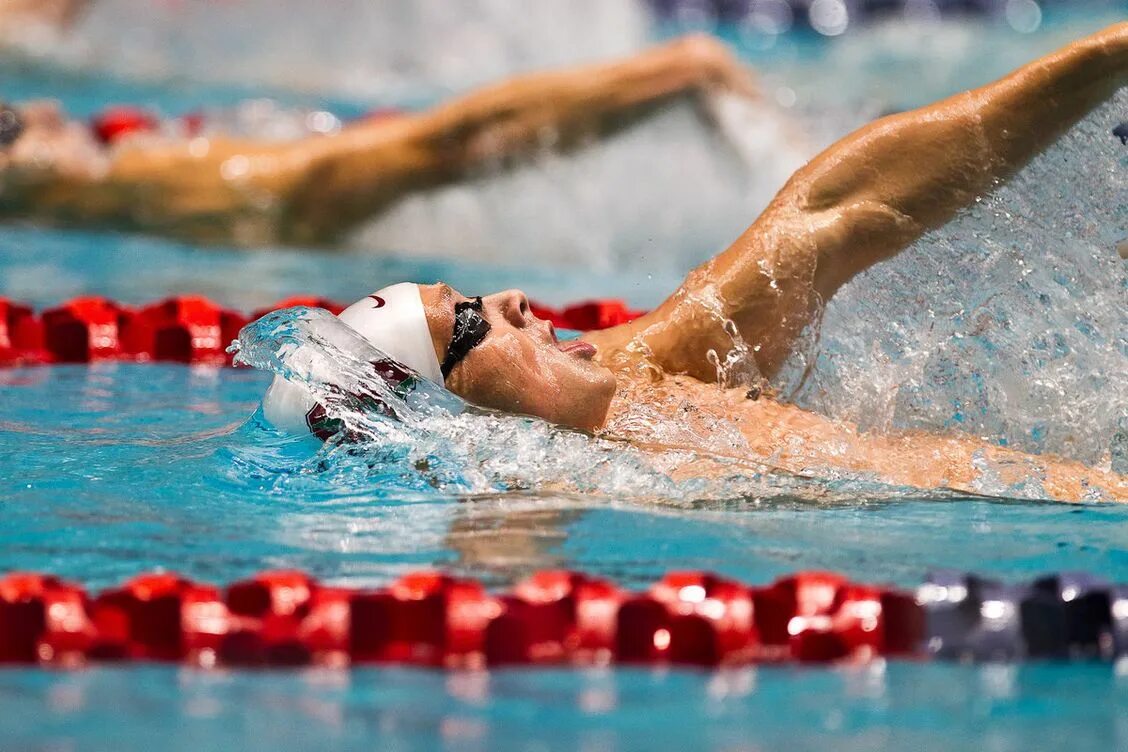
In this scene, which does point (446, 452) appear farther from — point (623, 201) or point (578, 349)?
point (623, 201)

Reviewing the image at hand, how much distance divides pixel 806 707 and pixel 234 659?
2.55 feet

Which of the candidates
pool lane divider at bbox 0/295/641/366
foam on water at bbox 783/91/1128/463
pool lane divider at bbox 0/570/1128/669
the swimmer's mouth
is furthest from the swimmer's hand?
pool lane divider at bbox 0/570/1128/669

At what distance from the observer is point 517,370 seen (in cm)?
263

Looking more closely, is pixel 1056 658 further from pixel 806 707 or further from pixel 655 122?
pixel 655 122

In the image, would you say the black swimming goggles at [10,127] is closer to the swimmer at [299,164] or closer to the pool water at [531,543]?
the swimmer at [299,164]

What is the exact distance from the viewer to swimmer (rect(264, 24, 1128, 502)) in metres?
2.65

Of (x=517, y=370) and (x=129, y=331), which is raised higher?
(x=129, y=331)

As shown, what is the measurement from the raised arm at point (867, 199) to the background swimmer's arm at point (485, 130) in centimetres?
296

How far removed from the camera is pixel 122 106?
8156mm

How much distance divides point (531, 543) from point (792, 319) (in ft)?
2.78

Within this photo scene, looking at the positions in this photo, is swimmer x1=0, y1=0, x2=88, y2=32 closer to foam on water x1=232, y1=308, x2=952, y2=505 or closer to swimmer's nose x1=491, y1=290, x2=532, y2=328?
foam on water x1=232, y1=308, x2=952, y2=505

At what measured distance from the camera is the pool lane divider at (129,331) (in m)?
4.12

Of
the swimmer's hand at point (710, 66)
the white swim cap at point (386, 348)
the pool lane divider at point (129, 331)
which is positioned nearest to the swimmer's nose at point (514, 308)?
the white swim cap at point (386, 348)

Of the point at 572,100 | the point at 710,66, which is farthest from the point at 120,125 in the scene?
the point at 710,66
